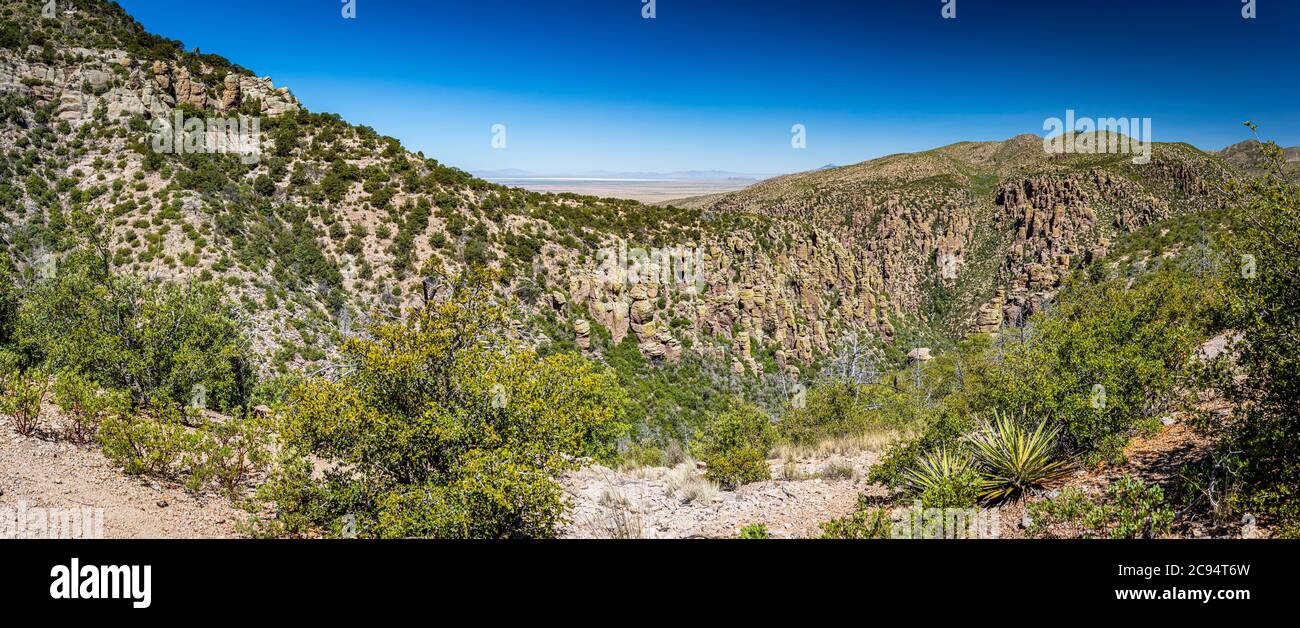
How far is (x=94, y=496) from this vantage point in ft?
27.1

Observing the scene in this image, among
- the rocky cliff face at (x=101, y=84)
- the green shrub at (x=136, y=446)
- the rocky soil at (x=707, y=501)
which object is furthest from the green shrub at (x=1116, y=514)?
the rocky cliff face at (x=101, y=84)

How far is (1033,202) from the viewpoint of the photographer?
87.6m

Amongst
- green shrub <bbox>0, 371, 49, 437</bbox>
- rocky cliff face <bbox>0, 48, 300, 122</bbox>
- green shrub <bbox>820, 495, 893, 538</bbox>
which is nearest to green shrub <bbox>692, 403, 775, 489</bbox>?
green shrub <bbox>820, 495, 893, 538</bbox>

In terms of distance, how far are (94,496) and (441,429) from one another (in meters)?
5.81

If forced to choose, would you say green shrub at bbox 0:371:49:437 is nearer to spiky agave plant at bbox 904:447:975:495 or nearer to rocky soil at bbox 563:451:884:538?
rocky soil at bbox 563:451:884:538

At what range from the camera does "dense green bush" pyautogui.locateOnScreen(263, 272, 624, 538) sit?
22.2ft

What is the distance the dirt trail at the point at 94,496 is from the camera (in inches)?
294

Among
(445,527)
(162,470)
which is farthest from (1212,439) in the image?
(162,470)

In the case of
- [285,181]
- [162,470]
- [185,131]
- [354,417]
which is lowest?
[162,470]

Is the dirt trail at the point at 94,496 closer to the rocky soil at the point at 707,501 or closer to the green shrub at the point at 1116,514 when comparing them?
the rocky soil at the point at 707,501

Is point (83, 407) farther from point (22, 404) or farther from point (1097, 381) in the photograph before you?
point (1097, 381)

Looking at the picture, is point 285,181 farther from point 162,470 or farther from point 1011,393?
point 1011,393
